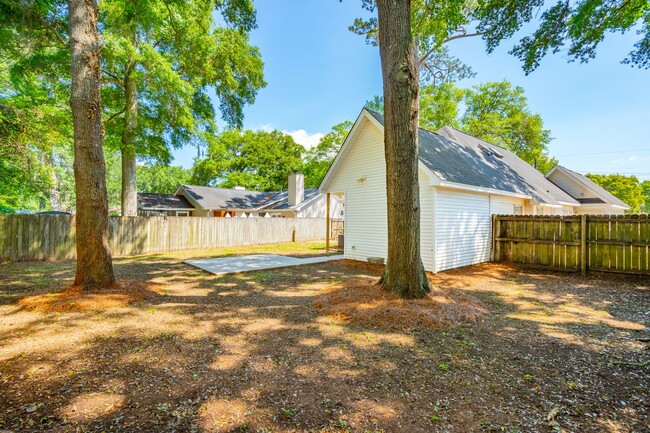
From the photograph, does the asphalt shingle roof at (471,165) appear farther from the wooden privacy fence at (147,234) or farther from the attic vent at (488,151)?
the wooden privacy fence at (147,234)

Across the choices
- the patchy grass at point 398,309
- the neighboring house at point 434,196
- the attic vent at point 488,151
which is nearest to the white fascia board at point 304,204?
the neighboring house at point 434,196

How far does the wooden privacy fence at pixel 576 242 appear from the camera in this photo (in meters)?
7.88

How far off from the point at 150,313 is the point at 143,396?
9.12 feet

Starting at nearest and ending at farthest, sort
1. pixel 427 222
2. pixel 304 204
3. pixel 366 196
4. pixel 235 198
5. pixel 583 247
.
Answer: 1. pixel 583 247
2. pixel 427 222
3. pixel 366 196
4. pixel 304 204
5. pixel 235 198

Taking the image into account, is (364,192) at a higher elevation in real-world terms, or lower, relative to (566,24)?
lower

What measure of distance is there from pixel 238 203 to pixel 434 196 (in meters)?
23.3

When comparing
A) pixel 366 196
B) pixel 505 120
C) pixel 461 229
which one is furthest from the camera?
pixel 505 120

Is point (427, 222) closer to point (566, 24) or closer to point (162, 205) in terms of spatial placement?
point (566, 24)

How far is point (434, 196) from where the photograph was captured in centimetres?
892

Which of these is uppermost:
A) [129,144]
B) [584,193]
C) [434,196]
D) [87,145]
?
[129,144]

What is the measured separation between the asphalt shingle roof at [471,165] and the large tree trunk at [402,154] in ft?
12.4

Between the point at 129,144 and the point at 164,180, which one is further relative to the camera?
the point at 164,180

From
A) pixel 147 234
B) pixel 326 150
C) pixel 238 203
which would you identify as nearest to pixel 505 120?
pixel 326 150

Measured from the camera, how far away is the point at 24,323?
4305 millimetres
